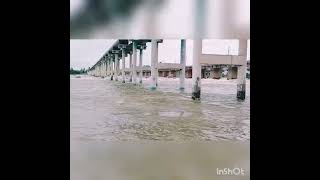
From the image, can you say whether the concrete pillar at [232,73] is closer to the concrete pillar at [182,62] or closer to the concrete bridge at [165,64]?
the concrete bridge at [165,64]

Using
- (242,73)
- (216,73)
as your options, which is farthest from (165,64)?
Answer: (242,73)

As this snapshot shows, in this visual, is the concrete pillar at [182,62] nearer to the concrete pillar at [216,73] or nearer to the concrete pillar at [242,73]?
the concrete pillar at [216,73]

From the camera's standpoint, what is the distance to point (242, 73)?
163 cm

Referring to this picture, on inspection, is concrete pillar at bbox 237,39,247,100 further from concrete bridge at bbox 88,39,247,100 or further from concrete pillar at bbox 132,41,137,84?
concrete pillar at bbox 132,41,137,84

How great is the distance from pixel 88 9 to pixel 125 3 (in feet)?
0.56

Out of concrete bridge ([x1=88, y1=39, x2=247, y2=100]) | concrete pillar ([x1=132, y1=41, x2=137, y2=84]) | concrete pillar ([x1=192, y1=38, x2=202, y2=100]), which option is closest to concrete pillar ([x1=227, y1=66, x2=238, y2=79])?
concrete bridge ([x1=88, y1=39, x2=247, y2=100])

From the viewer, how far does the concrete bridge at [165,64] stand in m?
1.64

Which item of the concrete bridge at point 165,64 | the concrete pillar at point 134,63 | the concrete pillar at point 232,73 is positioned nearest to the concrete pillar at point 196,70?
the concrete bridge at point 165,64

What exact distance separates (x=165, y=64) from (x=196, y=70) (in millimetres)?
163

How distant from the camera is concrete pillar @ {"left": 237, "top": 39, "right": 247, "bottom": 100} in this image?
5.31 ft

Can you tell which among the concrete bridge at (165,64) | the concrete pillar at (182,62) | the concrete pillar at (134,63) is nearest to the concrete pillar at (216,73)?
the concrete bridge at (165,64)

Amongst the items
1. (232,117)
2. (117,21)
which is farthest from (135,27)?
(232,117)

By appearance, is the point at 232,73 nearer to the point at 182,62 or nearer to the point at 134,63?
the point at 182,62
